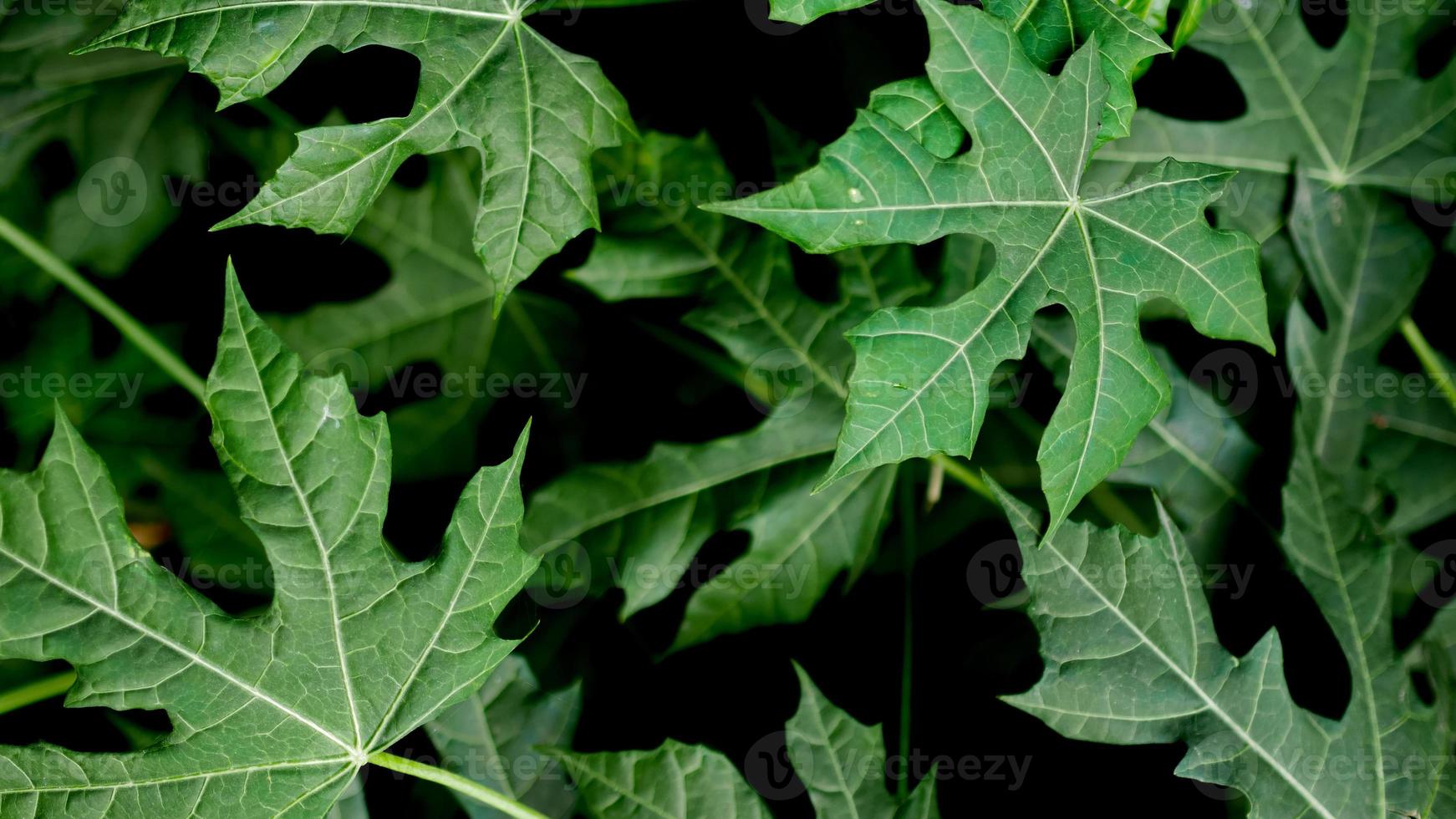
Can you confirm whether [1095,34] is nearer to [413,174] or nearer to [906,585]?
[906,585]

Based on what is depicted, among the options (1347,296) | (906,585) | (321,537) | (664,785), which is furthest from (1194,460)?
(321,537)

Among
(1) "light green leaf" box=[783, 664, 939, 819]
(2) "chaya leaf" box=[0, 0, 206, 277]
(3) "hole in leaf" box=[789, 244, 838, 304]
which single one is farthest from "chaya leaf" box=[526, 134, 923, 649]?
(2) "chaya leaf" box=[0, 0, 206, 277]

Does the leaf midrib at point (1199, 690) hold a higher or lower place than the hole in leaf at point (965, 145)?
lower

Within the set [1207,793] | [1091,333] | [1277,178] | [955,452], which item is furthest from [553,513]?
[1277,178]

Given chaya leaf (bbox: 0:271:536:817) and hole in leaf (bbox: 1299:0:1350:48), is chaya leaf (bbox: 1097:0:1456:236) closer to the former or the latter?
hole in leaf (bbox: 1299:0:1350:48)

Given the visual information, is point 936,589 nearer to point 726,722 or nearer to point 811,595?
point 811,595

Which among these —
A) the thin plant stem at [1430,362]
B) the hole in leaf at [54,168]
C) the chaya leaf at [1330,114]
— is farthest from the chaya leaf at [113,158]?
the thin plant stem at [1430,362]

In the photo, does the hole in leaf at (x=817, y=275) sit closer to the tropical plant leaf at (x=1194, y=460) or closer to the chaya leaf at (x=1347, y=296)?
the tropical plant leaf at (x=1194, y=460)
